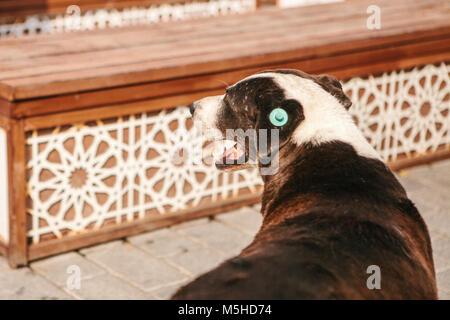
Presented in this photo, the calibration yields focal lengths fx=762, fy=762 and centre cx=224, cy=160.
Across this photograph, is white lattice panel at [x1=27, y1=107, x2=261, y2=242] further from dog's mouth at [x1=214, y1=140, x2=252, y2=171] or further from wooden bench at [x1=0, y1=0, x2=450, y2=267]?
dog's mouth at [x1=214, y1=140, x2=252, y2=171]

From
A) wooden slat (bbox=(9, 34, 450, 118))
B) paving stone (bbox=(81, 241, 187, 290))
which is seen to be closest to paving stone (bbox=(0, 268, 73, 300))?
paving stone (bbox=(81, 241, 187, 290))

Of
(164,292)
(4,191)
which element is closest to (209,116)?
(164,292)

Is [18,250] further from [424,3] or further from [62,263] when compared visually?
[424,3]

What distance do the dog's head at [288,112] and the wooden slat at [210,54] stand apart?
1593mm

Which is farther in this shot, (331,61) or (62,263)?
(331,61)

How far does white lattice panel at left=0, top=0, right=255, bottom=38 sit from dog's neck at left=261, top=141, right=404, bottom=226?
522cm

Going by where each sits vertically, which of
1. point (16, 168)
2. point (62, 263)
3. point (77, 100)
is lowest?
point (62, 263)

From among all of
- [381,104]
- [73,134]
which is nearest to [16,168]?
[73,134]

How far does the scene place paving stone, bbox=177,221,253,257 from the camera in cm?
513

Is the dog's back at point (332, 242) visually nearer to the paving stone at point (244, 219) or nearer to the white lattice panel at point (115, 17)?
the paving stone at point (244, 219)

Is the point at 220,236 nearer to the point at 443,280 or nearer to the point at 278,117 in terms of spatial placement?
the point at 443,280

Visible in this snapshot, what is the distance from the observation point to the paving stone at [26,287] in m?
4.39

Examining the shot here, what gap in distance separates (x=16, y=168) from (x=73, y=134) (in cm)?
43
